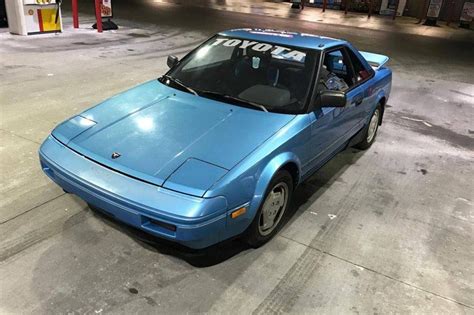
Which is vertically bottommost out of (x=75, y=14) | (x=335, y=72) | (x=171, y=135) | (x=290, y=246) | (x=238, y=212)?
(x=290, y=246)

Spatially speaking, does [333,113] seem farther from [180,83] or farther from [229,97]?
[180,83]

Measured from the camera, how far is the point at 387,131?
19.0 feet

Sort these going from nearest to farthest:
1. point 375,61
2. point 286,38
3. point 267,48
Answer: point 267,48
point 286,38
point 375,61

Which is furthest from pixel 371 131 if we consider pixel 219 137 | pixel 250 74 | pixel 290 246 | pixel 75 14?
pixel 75 14

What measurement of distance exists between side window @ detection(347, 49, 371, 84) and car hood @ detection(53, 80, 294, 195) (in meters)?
1.44

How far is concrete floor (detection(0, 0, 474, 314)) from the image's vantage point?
8.44 feet

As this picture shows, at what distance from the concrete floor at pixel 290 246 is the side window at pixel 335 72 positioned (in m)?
0.98

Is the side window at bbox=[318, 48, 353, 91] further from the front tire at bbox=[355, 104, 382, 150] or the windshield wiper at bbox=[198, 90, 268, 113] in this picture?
the front tire at bbox=[355, 104, 382, 150]

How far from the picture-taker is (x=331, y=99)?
3283 millimetres

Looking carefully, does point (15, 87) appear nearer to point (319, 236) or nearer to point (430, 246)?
point (319, 236)

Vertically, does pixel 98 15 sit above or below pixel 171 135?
below

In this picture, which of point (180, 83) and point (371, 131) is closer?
point (180, 83)

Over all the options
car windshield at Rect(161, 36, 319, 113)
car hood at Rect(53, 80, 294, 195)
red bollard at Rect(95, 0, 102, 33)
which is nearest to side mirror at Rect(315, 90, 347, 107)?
car windshield at Rect(161, 36, 319, 113)

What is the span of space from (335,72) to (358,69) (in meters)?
0.32
